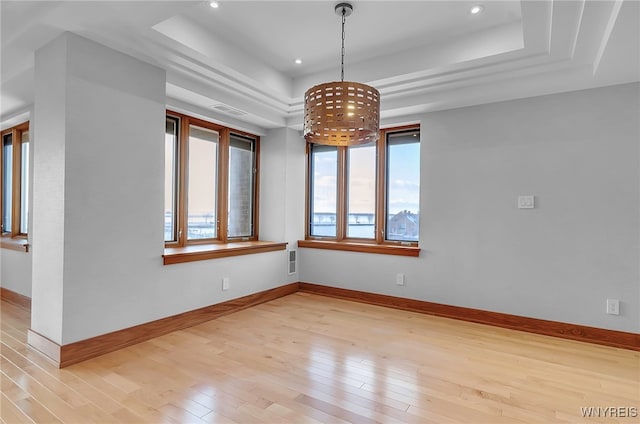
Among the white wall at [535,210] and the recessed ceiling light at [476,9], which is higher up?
the recessed ceiling light at [476,9]

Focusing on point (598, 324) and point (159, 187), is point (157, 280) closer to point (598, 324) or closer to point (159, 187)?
point (159, 187)

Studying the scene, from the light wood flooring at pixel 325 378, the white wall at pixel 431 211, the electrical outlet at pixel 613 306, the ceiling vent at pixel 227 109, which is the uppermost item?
the ceiling vent at pixel 227 109

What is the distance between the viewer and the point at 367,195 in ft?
16.4

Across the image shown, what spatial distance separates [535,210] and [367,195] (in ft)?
6.76

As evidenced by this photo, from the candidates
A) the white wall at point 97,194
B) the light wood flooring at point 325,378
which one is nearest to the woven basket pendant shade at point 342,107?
the white wall at point 97,194

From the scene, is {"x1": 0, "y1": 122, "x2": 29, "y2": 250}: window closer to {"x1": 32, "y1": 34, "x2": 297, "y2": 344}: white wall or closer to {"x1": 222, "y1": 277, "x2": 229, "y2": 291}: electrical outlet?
{"x1": 32, "y1": 34, "x2": 297, "y2": 344}: white wall

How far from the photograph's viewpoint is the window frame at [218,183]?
4142 mm

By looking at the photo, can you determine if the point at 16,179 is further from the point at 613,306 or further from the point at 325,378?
the point at 613,306

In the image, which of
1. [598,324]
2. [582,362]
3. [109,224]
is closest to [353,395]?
[582,362]

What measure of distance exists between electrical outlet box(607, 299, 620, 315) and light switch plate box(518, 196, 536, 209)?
1098 millimetres

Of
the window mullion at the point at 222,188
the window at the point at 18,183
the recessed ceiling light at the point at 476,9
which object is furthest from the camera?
the window at the point at 18,183

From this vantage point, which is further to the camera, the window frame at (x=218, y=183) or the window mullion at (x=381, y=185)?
the window mullion at (x=381, y=185)

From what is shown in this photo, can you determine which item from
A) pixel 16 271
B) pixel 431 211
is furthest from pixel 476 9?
pixel 16 271

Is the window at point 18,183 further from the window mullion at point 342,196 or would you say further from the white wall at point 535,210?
the white wall at point 535,210
